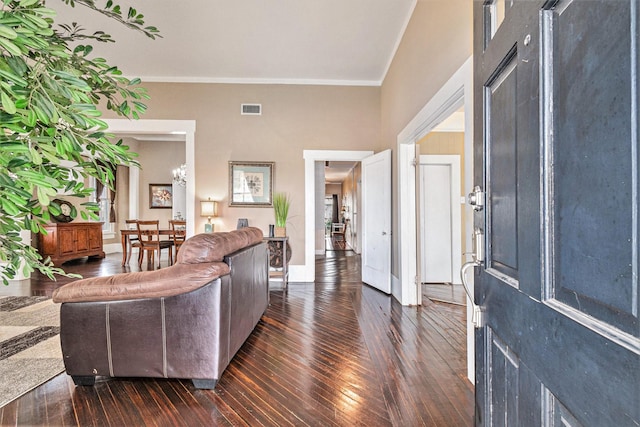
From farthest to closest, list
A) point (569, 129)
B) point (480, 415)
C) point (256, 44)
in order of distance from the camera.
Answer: point (256, 44) < point (480, 415) < point (569, 129)

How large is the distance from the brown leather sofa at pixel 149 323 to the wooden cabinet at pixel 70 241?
209 inches

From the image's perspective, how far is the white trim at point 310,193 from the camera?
5.07 m

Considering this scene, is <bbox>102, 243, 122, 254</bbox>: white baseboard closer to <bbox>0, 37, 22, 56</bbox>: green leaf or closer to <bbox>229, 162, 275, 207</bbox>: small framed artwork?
<bbox>229, 162, 275, 207</bbox>: small framed artwork

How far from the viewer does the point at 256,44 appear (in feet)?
13.3

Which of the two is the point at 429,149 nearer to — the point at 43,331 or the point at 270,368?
the point at 270,368

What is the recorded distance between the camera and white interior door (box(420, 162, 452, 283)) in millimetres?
4773

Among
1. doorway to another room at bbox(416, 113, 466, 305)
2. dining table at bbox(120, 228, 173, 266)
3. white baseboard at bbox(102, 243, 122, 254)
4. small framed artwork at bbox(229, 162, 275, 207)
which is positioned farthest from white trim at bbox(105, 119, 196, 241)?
white baseboard at bbox(102, 243, 122, 254)

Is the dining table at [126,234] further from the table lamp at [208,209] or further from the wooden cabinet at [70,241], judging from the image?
the table lamp at [208,209]

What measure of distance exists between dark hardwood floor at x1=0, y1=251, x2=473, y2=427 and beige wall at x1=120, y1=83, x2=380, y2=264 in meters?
2.52

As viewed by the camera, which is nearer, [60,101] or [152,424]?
[60,101]

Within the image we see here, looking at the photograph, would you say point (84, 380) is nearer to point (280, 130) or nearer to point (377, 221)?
point (377, 221)

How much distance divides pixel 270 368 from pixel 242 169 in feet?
11.8

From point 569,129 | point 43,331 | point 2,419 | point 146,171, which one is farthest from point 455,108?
point 146,171

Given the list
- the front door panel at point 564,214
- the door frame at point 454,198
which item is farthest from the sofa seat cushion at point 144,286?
the door frame at point 454,198
